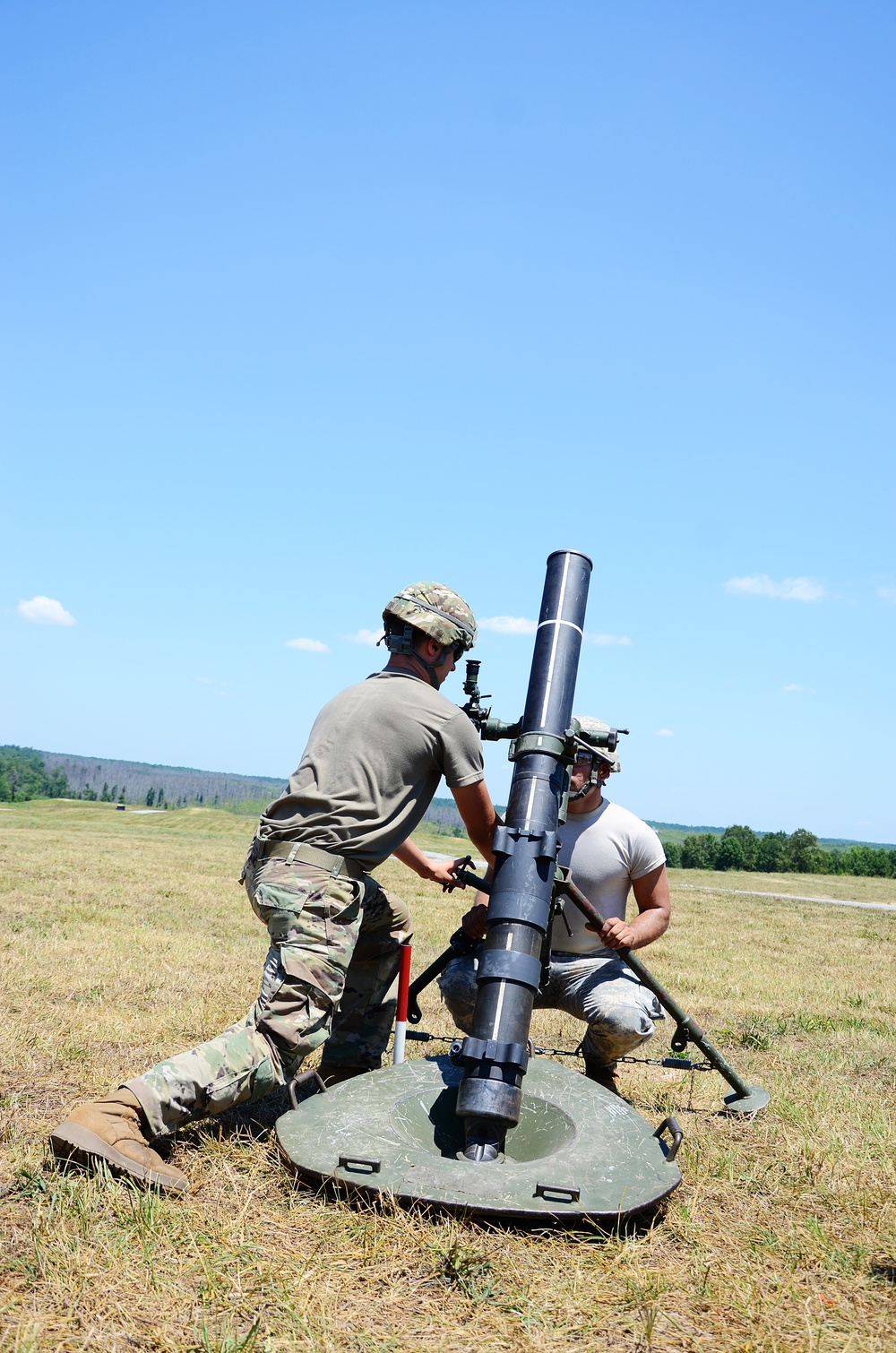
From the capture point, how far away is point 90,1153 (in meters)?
3.49

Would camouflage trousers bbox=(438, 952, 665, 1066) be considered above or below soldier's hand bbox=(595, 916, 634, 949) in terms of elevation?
below

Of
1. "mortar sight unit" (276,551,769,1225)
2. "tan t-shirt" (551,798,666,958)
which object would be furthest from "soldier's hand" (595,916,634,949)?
"tan t-shirt" (551,798,666,958)

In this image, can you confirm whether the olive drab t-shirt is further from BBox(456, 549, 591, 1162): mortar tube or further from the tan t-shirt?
the tan t-shirt

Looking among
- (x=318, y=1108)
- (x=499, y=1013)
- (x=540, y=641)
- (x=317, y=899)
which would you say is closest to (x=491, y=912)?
(x=499, y=1013)

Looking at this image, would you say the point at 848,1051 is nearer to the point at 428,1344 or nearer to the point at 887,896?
the point at 428,1344

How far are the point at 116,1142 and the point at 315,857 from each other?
4.30ft

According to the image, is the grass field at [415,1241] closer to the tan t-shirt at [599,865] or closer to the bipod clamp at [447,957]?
the bipod clamp at [447,957]

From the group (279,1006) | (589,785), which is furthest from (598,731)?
(279,1006)

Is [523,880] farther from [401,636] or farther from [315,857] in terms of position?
[401,636]

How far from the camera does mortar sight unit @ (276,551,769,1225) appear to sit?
3.55m

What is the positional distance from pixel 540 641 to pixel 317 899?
1.65m

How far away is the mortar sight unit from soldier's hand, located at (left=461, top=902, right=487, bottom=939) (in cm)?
25

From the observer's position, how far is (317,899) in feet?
13.9

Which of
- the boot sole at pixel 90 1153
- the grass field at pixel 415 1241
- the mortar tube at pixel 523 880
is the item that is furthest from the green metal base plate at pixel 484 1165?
the boot sole at pixel 90 1153
